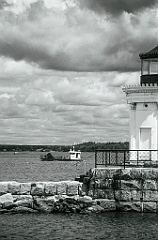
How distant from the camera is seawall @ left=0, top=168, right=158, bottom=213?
A: 23.1 metres

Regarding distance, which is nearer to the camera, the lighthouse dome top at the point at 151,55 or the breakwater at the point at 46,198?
the breakwater at the point at 46,198

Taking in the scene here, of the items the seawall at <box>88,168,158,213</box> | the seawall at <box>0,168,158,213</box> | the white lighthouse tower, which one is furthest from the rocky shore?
the white lighthouse tower

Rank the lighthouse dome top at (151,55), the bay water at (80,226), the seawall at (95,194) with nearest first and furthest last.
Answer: the bay water at (80,226), the seawall at (95,194), the lighthouse dome top at (151,55)

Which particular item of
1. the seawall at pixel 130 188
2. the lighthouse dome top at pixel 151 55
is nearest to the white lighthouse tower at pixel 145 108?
the lighthouse dome top at pixel 151 55

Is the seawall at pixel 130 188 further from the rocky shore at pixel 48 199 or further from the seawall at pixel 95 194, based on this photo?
the rocky shore at pixel 48 199

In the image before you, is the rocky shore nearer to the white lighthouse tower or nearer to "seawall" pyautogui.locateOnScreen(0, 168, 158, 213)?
"seawall" pyautogui.locateOnScreen(0, 168, 158, 213)

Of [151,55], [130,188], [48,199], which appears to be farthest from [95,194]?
[151,55]

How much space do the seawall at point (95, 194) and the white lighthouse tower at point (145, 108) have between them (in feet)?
11.3

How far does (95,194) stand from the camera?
2370 cm

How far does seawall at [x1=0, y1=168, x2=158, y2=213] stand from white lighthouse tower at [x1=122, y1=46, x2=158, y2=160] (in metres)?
3.44

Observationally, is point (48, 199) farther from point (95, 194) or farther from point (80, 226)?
point (80, 226)

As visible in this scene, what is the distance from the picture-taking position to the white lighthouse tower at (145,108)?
86.4ft

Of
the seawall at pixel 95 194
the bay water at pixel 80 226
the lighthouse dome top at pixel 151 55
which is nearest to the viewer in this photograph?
the bay water at pixel 80 226

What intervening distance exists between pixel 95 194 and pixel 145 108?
17.6ft
